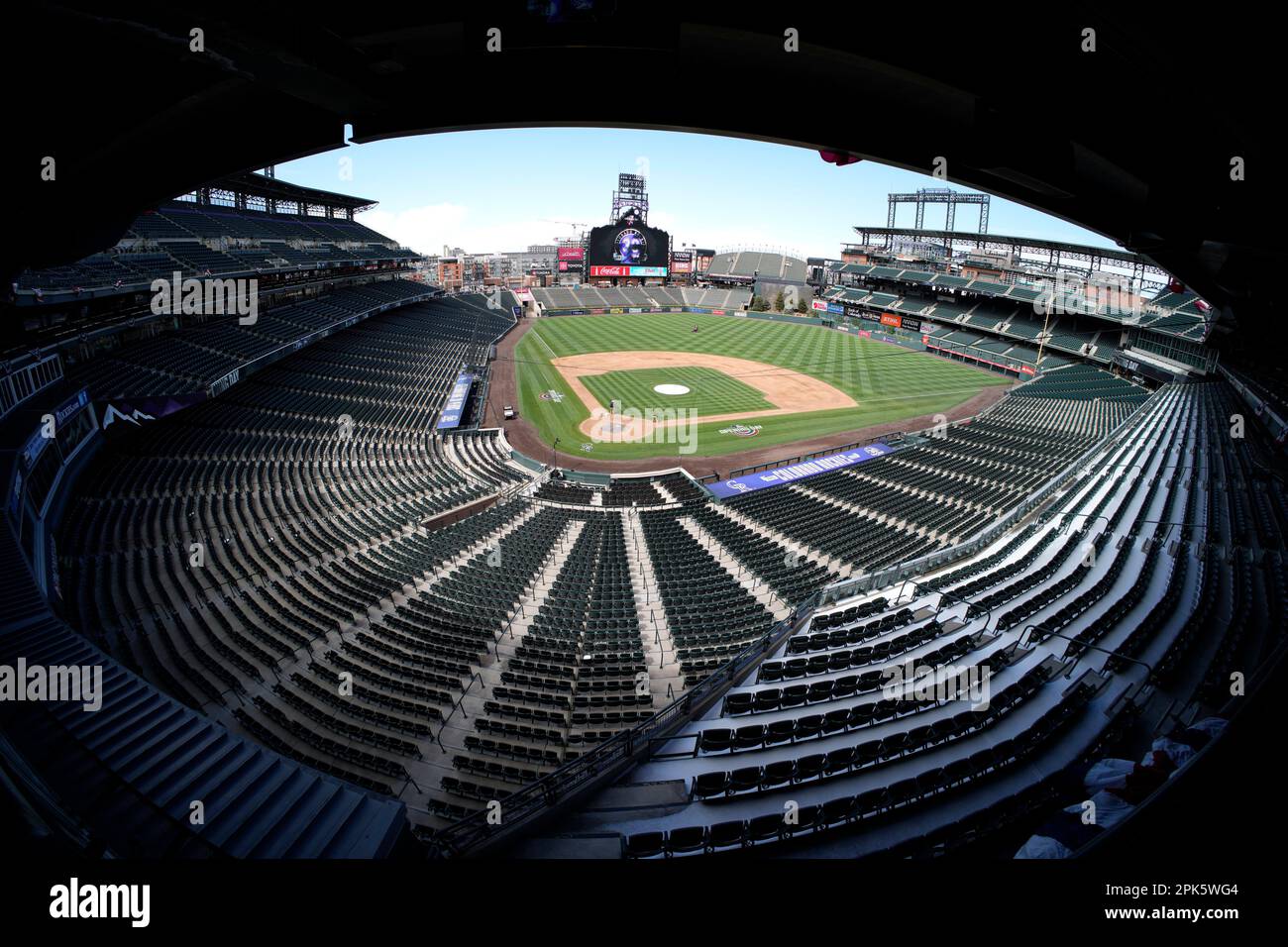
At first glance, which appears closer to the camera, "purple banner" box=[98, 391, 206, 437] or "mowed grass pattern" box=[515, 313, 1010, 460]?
"purple banner" box=[98, 391, 206, 437]

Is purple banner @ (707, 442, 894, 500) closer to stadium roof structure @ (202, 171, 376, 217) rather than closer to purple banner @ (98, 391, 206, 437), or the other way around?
purple banner @ (98, 391, 206, 437)

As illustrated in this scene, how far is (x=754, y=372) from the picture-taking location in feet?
168

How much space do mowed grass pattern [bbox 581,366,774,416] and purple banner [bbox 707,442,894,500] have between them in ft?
34.0

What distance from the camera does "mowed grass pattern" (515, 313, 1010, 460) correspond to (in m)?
35.3

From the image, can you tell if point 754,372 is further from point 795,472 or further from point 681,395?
point 795,472

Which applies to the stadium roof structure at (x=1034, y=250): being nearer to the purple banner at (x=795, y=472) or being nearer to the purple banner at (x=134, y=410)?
→ the purple banner at (x=795, y=472)

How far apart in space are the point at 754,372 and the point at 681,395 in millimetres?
11496

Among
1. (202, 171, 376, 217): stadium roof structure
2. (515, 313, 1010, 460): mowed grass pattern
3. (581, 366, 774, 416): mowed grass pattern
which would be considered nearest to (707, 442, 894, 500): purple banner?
(515, 313, 1010, 460): mowed grass pattern

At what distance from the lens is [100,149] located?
353 cm

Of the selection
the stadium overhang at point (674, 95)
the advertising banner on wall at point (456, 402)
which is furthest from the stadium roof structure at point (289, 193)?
the stadium overhang at point (674, 95)

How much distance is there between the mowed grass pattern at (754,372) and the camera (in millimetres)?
35344
